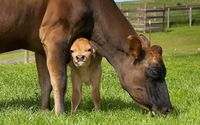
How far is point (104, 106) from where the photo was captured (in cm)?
793

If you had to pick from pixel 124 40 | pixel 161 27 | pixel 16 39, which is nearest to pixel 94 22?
pixel 124 40

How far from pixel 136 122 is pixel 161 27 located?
110 feet

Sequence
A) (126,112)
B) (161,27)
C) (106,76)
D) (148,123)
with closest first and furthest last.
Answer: (148,123), (126,112), (106,76), (161,27)

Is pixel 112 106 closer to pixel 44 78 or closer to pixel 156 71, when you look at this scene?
pixel 44 78

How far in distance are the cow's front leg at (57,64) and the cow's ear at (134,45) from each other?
0.87 meters

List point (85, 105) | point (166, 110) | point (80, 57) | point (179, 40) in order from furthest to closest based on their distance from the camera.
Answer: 1. point (179, 40)
2. point (85, 105)
3. point (80, 57)
4. point (166, 110)

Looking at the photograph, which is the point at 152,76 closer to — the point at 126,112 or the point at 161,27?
the point at 126,112

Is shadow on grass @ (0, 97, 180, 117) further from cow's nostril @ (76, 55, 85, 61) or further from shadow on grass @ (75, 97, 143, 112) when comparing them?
cow's nostril @ (76, 55, 85, 61)

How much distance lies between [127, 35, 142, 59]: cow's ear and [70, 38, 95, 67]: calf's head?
0.64 meters

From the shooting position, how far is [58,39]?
22.2 ft

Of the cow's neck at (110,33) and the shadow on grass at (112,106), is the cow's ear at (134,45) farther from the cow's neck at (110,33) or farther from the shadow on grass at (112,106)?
the shadow on grass at (112,106)

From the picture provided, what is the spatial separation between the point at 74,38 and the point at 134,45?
85 centimetres

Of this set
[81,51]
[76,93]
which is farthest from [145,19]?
[81,51]

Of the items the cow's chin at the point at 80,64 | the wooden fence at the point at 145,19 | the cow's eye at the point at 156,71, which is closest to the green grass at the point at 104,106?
the cow's eye at the point at 156,71
